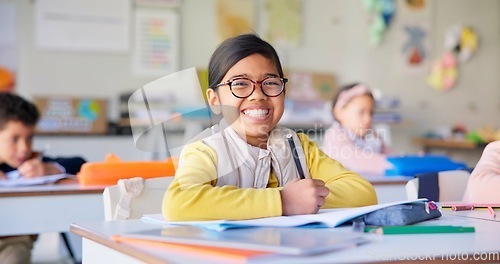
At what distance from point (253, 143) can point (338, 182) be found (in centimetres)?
21

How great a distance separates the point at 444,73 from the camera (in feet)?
20.7

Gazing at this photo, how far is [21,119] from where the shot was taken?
2885 mm

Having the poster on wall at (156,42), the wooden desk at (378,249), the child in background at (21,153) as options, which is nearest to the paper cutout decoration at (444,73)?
the poster on wall at (156,42)

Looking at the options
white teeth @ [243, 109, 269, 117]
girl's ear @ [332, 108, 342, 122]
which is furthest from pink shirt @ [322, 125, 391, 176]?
white teeth @ [243, 109, 269, 117]

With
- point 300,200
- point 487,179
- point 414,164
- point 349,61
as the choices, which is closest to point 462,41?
point 349,61

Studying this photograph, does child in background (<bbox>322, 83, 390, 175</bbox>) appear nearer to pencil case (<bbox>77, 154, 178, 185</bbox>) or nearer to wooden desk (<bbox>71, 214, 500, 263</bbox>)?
pencil case (<bbox>77, 154, 178, 185</bbox>)

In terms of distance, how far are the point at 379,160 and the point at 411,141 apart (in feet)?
10.5

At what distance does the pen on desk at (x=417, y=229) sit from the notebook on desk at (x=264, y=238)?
4 cm

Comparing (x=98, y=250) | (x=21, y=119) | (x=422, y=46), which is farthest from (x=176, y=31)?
(x=98, y=250)

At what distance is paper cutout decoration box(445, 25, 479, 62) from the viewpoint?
6336 mm

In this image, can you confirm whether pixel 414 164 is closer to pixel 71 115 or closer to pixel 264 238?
pixel 264 238

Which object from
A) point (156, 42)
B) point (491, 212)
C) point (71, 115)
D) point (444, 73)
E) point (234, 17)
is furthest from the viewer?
point (444, 73)

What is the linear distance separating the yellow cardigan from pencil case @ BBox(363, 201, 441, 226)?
170 millimetres

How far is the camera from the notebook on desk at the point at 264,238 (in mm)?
963
